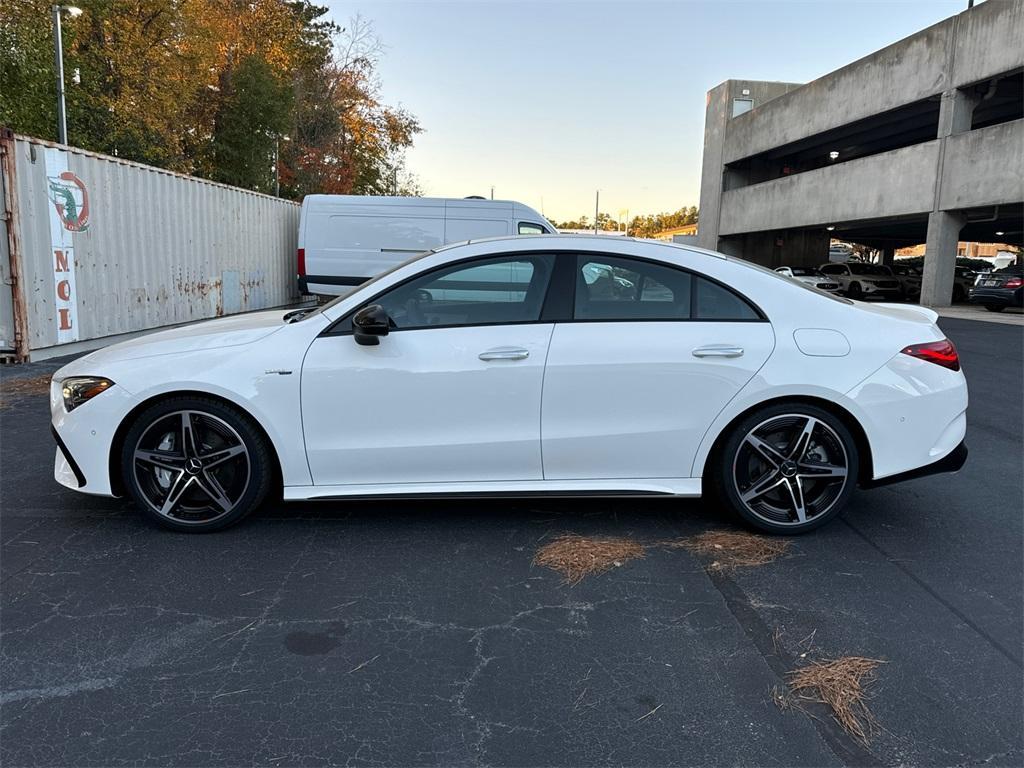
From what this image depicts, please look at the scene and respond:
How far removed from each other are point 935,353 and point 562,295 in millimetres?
1968

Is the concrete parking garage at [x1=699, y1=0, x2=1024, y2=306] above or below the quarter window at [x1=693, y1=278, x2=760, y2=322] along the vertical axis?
above

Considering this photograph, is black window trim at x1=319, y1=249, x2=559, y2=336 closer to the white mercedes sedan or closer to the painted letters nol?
the white mercedes sedan

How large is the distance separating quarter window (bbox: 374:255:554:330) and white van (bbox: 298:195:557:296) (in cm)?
910

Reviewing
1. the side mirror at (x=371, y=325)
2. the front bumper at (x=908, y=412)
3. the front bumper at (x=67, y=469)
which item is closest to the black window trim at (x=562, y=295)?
the side mirror at (x=371, y=325)

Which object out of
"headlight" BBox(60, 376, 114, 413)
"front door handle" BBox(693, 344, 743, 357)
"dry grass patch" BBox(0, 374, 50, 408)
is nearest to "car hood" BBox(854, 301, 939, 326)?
"front door handle" BBox(693, 344, 743, 357)

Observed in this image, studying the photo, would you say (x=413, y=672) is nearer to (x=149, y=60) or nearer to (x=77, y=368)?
(x=77, y=368)

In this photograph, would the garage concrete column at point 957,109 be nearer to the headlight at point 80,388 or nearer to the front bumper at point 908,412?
the front bumper at point 908,412

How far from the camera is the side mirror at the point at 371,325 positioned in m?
3.56

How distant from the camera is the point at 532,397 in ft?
12.1

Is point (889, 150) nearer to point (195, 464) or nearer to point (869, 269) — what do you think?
point (869, 269)

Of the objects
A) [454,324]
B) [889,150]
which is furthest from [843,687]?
[889,150]

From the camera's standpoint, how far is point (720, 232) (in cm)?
4047

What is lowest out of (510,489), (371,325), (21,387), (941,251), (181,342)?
(21,387)

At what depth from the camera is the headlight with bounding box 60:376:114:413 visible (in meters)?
3.67
